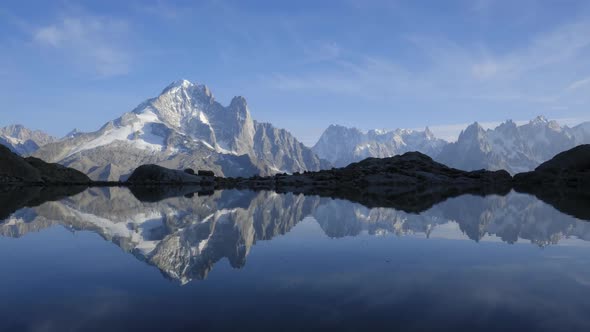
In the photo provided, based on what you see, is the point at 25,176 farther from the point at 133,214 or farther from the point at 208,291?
the point at 208,291

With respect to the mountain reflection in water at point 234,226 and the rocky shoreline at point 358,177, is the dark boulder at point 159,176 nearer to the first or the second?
the rocky shoreline at point 358,177

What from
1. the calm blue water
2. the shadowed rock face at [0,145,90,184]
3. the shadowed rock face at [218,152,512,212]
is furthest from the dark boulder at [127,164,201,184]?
the calm blue water

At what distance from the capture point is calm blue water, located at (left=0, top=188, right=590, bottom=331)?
33.2ft

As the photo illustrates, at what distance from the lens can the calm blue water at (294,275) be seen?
10.1m

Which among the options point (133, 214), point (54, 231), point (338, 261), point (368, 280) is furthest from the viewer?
point (133, 214)

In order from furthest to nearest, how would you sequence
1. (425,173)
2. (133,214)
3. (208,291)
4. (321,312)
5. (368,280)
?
(425,173) → (133,214) → (368,280) → (208,291) → (321,312)

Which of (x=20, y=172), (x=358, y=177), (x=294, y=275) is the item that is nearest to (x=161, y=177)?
(x=20, y=172)

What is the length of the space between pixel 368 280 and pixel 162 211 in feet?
83.5

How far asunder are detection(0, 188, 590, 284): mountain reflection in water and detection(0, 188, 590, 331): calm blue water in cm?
16

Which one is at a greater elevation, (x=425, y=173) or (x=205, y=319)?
(x=425, y=173)

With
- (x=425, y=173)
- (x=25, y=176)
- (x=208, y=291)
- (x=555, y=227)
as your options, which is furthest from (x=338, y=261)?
(x=25, y=176)

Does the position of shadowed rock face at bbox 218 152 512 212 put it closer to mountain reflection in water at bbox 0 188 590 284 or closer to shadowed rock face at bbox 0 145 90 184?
shadowed rock face at bbox 0 145 90 184

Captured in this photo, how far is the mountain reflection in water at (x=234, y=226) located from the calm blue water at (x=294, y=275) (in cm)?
16

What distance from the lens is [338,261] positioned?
56.3 ft
